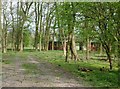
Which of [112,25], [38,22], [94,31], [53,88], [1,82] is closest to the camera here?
[53,88]

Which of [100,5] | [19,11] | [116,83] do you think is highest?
[19,11]

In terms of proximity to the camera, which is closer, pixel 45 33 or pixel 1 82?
pixel 1 82

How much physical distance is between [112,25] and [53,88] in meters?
2.18

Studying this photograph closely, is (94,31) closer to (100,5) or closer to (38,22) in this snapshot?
(100,5)

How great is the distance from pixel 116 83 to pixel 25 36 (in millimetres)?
18434

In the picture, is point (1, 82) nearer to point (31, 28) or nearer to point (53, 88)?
point (53, 88)

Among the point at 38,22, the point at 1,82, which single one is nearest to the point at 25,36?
the point at 38,22

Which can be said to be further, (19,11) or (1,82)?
(19,11)

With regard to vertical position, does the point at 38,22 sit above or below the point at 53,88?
above

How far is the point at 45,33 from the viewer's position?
21.5 metres

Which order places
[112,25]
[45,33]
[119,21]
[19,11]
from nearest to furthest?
[119,21] < [112,25] < [19,11] < [45,33]

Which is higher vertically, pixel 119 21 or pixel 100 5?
pixel 100 5

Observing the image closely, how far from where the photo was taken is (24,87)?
4.03 m

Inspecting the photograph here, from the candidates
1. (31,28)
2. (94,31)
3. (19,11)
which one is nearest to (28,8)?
(19,11)
